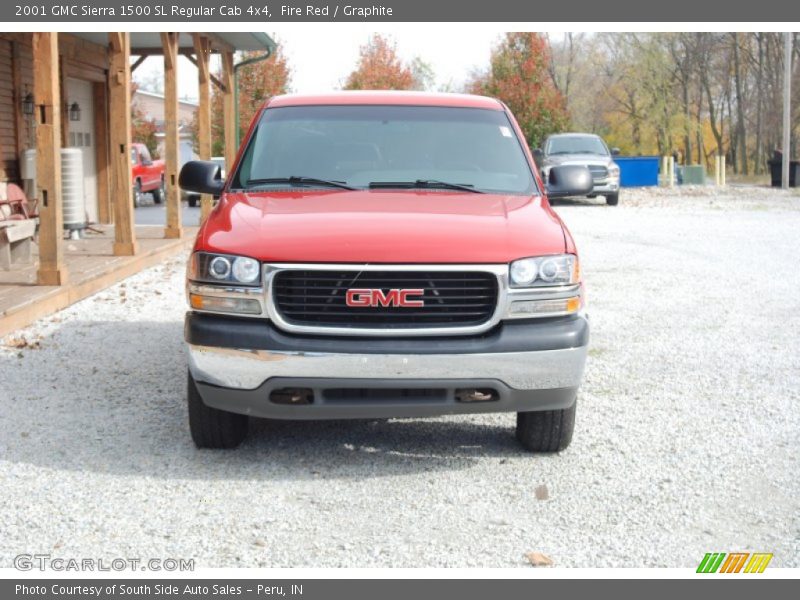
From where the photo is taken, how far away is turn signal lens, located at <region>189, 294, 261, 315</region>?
4.71 metres

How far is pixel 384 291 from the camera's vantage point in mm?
4660

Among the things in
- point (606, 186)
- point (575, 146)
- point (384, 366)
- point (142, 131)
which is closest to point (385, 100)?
point (384, 366)

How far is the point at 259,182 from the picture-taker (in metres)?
5.80

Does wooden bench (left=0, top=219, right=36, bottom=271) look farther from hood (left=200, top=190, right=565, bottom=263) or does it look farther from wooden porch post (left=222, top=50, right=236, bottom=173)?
wooden porch post (left=222, top=50, right=236, bottom=173)

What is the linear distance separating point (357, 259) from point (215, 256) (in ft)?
2.26

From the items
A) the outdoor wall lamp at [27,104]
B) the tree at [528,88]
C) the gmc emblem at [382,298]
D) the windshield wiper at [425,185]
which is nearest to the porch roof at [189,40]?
the outdoor wall lamp at [27,104]

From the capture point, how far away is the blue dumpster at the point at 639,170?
1446 inches

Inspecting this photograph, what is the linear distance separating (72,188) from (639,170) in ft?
85.2

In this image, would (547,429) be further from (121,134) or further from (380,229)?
(121,134)

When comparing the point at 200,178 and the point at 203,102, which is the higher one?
the point at 203,102

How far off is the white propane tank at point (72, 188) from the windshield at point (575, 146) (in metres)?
16.2

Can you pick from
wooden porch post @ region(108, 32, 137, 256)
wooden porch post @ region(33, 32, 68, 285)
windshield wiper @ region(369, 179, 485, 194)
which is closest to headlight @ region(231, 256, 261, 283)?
windshield wiper @ region(369, 179, 485, 194)

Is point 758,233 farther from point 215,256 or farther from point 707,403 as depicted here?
point 215,256

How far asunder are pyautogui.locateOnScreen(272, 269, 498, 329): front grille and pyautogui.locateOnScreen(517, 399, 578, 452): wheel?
74 centimetres
